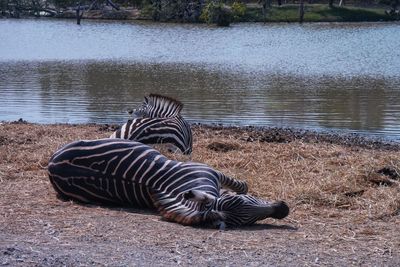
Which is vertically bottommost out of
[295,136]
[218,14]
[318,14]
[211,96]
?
[318,14]

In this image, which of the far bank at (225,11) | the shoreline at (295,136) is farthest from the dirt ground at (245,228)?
the far bank at (225,11)

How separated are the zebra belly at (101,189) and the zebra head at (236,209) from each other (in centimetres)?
78

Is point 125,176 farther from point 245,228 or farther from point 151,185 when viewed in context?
point 245,228

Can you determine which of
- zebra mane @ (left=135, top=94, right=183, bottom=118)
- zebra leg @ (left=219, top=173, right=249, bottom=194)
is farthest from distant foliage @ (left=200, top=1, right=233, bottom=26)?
zebra leg @ (left=219, top=173, right=249, bottom=194)

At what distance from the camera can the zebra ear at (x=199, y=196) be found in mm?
6969

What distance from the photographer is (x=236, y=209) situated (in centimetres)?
705

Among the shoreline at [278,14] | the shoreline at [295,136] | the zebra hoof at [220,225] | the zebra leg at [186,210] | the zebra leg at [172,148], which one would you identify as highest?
the zebra leg at [186,210]

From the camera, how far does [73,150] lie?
7.94 meters

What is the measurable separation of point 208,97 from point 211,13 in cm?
5193

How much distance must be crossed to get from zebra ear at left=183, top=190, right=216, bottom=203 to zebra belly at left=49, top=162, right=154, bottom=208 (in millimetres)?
696

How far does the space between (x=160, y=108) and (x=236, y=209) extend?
3994mm

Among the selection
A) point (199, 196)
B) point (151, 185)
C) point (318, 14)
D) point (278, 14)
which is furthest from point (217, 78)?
point (318, 14)

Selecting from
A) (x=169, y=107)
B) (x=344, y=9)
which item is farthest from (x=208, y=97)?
(x=344, y=9)

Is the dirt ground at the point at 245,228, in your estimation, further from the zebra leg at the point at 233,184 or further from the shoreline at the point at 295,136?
the shoreline at the point at 295,136
